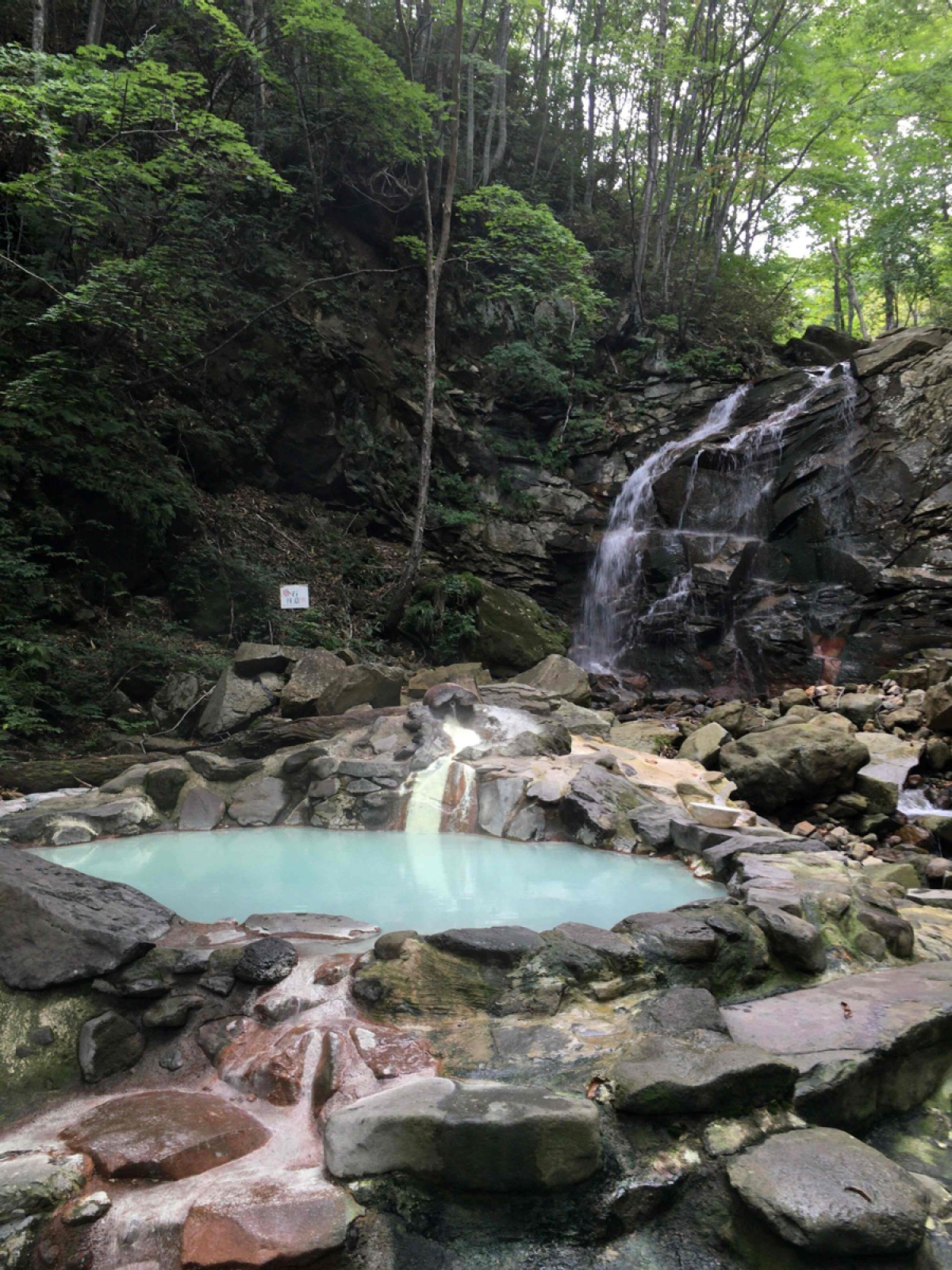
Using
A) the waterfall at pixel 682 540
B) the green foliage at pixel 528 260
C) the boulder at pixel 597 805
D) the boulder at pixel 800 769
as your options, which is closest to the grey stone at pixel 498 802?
the boulder at pixel 597 805

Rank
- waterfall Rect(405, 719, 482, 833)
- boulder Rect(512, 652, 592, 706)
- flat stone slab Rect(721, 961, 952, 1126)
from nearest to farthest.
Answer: flat stone slab Rect(721, 961, 952, 1126) → waterfall Rect(405, 719, 482, 833) → boulder Rect(512, 652, 592, 706)

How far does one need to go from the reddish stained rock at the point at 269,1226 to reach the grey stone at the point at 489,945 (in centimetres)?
108

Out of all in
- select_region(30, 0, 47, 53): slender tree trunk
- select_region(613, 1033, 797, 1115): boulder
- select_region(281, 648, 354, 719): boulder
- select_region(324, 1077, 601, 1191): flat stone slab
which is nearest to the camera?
select_region(324, 1077, 601, 1191): flat stone slab

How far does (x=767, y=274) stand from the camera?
17016 millimetres

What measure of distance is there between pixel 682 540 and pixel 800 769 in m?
6.96

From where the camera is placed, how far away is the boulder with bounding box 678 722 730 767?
6.94 metres

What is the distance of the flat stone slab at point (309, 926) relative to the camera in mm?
3299

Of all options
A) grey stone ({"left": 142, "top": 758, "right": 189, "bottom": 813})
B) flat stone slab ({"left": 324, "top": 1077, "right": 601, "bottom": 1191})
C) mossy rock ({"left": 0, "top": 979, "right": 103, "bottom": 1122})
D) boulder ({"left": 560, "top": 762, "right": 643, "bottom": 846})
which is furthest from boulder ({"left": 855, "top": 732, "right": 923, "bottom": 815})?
mossy rock ({"left": 0, "top": 979, "right": 103, "bottom": 1122})

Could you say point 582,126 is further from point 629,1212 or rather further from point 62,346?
point 629,1212

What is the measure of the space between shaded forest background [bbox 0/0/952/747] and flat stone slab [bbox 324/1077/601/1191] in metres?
5.54

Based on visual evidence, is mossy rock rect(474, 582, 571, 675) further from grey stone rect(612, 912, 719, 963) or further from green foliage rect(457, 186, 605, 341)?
grey stone rect(612, 912, 719, 963)

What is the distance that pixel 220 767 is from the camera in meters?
5.94

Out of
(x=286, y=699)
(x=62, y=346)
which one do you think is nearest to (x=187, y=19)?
(x=62, y=346)

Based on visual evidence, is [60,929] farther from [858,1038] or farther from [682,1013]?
[858,1038]
